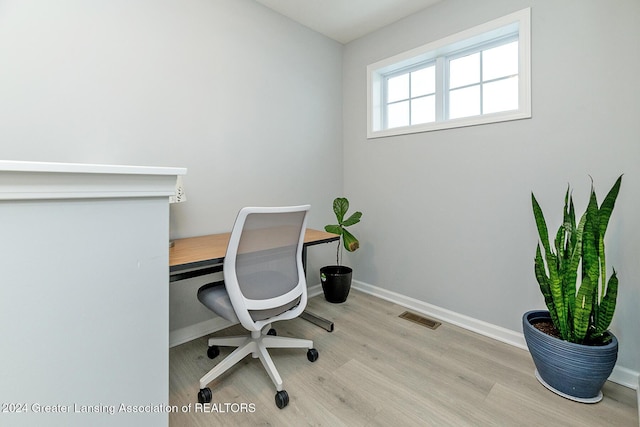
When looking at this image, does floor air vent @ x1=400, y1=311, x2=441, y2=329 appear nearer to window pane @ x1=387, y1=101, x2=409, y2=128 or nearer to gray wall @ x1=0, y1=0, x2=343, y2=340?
gray wall @ x1=0, y1=0, x2=343, y2=340

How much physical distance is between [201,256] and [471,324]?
2062 mm

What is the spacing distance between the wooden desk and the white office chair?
0.12 metres

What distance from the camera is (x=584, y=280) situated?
1.44 meters

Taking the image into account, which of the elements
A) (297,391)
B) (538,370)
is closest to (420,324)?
(538,370)

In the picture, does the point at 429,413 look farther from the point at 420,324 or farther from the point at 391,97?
the point at 391,97

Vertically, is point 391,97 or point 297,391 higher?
point 391,97

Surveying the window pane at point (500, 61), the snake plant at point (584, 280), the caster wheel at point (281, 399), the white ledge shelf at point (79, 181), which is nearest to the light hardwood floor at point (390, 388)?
the caster wheel at point (281, 399)

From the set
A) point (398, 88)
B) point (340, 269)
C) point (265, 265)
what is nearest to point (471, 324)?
point (340, 269)

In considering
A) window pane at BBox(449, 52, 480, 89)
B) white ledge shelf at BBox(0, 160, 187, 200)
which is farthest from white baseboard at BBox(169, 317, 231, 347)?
window pane at BBox(449, 52, 480, 89)

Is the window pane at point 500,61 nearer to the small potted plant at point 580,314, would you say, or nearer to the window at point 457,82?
the window at point 457,82

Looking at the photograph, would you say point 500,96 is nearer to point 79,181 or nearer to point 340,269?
point 340,269

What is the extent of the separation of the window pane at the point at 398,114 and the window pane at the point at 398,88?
0.06 metres

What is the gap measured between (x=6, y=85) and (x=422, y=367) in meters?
2.75

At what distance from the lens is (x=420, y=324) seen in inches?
90.8
